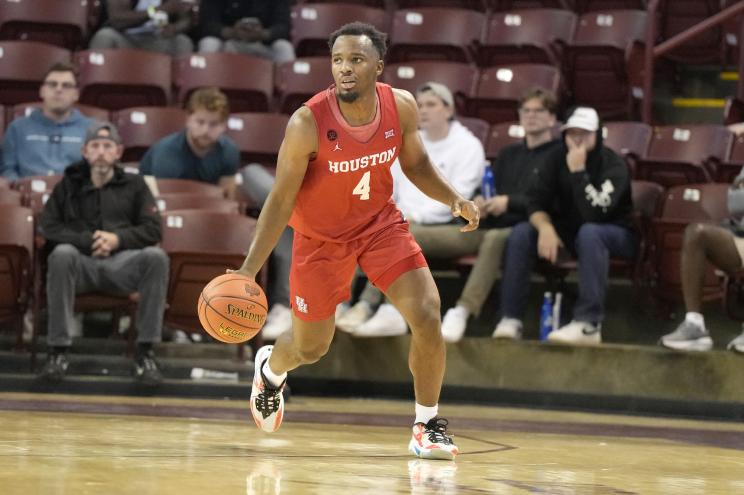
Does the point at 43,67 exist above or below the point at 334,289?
above

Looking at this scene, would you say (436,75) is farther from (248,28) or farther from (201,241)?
(201,241)

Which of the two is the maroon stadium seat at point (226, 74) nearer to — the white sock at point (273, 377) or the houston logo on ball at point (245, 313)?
the white sock at point (273, 377)

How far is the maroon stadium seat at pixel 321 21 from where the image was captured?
10.8 m

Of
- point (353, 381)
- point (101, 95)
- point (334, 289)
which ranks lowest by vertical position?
point (353, 381)

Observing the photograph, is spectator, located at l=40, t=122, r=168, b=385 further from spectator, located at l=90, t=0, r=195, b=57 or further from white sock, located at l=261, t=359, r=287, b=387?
spectator, located at l=90, t=0, r=195, b=57

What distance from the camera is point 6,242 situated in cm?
745

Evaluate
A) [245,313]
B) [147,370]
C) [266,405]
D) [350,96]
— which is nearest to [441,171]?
[147,370]

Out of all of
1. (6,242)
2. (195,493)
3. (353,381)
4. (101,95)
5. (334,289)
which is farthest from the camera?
(101,95)

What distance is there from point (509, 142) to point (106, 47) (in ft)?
11.4

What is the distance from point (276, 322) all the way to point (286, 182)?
303 cm

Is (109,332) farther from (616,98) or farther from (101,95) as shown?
(616,98)

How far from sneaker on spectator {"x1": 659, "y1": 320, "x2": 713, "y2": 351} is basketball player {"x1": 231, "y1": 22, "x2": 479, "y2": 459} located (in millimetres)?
2775

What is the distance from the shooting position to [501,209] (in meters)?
7.95

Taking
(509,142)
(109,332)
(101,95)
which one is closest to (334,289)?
(109,332)
